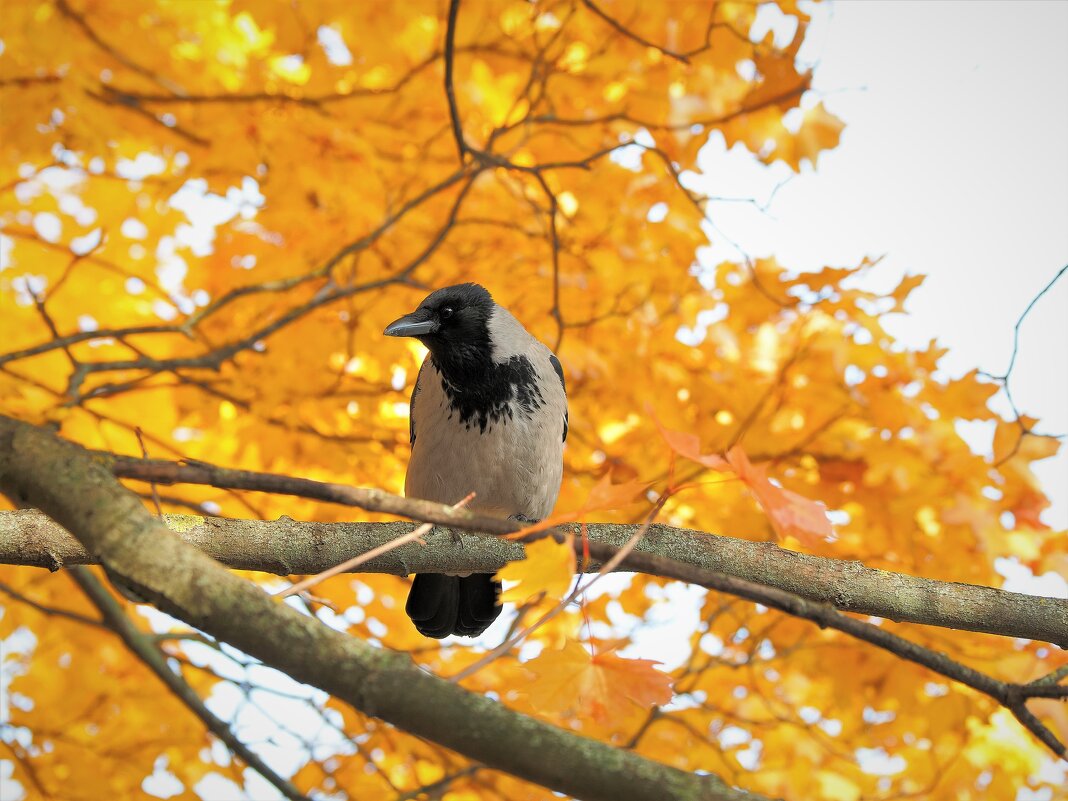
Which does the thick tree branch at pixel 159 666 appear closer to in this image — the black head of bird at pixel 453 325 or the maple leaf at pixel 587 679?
the black head of bird at pixel 453 325

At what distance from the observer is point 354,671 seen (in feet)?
4.25

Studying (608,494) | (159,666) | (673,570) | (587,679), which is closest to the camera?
(673,570)

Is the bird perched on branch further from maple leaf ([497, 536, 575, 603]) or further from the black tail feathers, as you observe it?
maple leaf ([497, 536, 575, 603])

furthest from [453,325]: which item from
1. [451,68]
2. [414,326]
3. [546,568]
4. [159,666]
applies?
[546,568]

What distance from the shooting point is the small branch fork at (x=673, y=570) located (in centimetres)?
138

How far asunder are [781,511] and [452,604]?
104 inches

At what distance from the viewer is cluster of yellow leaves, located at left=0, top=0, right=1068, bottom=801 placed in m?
4.21

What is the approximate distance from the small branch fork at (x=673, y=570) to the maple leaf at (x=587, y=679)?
0.41m

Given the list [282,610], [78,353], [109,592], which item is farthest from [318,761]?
[282,610]

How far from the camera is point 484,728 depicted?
126cm

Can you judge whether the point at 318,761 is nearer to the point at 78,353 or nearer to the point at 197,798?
the point at 197,798

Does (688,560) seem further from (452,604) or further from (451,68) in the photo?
(451,68)

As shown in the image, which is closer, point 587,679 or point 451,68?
point 587,679

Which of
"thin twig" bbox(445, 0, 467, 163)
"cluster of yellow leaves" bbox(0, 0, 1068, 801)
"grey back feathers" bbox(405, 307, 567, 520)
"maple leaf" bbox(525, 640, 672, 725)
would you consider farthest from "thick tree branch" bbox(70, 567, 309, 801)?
"thin twig" bbox(445, 0, 467, 163)
